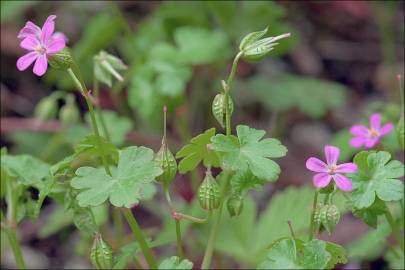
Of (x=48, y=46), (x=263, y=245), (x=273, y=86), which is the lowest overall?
(x=263, y=245)

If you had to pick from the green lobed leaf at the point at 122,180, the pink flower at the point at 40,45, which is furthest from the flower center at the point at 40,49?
the green lobed leaf at the point at 122,180

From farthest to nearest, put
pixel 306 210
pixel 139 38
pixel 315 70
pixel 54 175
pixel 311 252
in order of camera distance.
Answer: pixel 315 70 → pixel 139 38 → pixel 306 210 → pixel 54 175 → pixel 311 252

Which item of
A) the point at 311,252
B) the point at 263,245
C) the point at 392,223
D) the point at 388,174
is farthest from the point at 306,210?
the point at 311,252

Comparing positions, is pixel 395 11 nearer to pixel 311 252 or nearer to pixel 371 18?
pixel 371 18

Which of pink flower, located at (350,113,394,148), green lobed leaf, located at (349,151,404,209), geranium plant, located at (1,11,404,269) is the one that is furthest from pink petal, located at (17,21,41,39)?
pink flower, located at (350,113,394,148)

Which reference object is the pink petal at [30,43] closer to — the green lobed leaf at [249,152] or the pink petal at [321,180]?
the green lobed leaf at [249,152]
